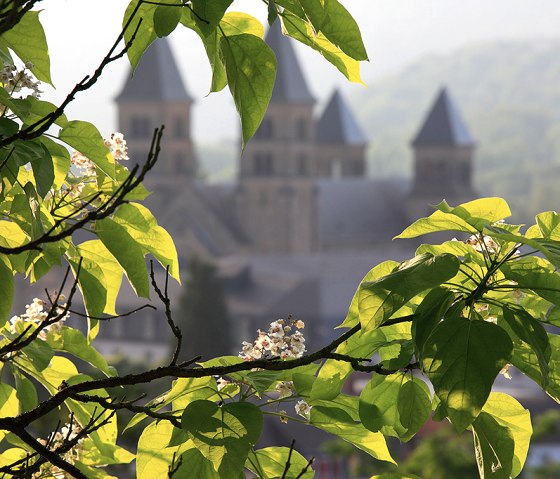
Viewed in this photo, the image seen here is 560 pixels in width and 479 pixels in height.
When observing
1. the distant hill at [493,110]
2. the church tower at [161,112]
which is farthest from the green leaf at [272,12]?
the distant hill at [493,110]

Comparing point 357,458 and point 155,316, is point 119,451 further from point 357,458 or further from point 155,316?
point 155,316

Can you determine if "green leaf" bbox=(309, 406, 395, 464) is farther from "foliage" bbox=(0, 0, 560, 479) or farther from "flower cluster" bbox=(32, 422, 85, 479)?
"flower cluster" bbox=(32, 422, 85, 479)

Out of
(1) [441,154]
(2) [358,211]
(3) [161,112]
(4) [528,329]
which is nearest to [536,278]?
(4) [528,329]

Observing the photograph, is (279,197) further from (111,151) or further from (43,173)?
(43,173)

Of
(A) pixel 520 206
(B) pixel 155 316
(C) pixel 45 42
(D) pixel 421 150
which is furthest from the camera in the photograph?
(A) pixel 520 206

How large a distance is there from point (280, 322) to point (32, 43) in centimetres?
29

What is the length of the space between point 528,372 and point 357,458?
1875 cm

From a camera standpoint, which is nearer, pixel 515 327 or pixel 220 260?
pixel 515 327

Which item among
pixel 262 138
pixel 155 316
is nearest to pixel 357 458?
pixel 155 316

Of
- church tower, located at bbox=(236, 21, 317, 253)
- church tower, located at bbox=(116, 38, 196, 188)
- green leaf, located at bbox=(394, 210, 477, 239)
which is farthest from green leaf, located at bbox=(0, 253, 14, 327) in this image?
church tower, located at bbox=(116, 38, 196, 188)

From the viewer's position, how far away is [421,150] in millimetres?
38781

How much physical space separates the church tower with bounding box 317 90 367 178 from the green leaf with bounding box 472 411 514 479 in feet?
135

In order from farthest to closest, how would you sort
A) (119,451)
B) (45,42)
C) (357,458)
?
(357,458), (119,451), (45,42)

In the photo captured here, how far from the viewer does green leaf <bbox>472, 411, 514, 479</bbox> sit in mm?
822
